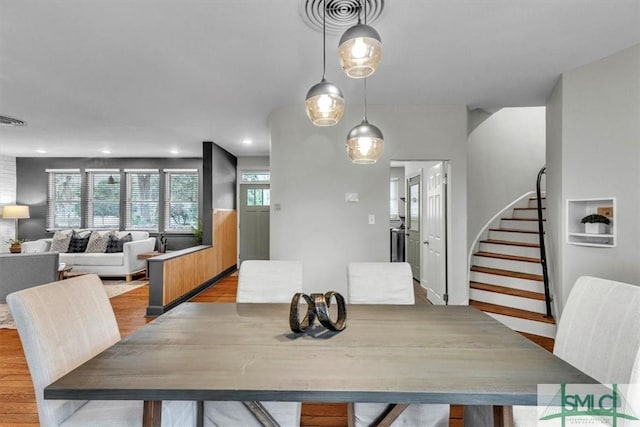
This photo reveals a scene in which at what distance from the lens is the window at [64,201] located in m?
7.26

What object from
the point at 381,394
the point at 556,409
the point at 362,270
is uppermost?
the point at 362,270

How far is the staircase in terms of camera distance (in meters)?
3.43

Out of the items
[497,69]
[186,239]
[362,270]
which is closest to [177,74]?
[362,270]

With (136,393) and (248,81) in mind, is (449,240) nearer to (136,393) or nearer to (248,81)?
(248,81)

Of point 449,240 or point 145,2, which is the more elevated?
point 145,2

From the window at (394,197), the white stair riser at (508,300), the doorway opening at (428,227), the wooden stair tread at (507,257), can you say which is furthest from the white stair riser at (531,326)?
the window at (394,197)

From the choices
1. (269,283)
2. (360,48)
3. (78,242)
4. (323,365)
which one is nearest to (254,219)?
(78,242)

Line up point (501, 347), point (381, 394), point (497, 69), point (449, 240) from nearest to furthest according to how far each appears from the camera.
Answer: point (381, 394)
point (501, 347)
point (497, 69)
point (449, 240)

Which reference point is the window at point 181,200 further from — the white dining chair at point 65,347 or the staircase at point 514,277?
the white dining chair at point 65,347

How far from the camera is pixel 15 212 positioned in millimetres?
6832

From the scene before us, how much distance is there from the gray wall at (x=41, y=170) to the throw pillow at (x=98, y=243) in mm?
1635

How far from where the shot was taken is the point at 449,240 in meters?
3.87

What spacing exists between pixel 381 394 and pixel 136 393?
756mm

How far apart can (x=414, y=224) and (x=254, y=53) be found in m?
4.26
